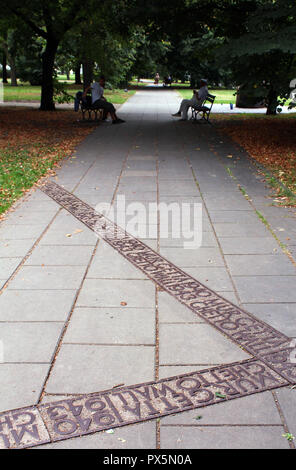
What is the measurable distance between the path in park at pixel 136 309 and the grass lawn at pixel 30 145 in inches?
25.5

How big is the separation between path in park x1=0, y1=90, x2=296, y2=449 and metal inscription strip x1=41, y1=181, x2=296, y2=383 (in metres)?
0.09

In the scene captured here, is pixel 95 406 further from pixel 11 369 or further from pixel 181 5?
pixel 181 5

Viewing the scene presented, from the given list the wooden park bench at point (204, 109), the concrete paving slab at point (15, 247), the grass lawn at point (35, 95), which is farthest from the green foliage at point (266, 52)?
the grass lawn at point (35, 95)

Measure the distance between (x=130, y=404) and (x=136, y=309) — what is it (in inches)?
49.7

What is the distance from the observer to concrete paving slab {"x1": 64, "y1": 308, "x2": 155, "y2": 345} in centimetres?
366

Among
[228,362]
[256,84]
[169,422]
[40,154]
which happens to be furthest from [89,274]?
[256,84]

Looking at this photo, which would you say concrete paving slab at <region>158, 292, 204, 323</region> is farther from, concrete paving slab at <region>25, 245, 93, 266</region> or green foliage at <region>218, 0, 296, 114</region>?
green foliage at <region>218, 0, 296, 114</region>

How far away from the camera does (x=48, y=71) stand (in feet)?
69.6

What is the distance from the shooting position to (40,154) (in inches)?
451

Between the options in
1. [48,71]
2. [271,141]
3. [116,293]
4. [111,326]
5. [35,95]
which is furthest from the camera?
[35,95]

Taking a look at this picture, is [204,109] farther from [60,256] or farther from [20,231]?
[60,256]

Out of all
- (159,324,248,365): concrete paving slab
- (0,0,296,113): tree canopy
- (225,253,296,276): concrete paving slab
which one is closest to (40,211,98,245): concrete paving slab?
(225,253,296,276): concrete paving slab

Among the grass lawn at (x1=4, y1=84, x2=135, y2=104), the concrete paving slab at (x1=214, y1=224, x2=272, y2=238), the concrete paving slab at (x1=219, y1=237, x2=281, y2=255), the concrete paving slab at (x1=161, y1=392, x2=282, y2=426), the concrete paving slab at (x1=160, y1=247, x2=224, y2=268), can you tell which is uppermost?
the grass lawn at (x1=4, y1=84, x2=135, y2=104)

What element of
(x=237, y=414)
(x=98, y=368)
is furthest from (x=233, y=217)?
(x=237, y=414)
